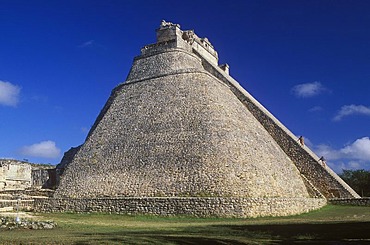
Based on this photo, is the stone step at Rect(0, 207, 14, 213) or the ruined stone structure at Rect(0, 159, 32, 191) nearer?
the stone step at Rect(0, 207, 14, 213)

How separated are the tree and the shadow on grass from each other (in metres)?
25.1

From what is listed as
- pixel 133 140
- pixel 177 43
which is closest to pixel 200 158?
pixel 133 140

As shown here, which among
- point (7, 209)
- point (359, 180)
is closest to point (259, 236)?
point (7, 209)

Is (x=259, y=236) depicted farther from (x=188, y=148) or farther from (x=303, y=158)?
(x=303, y=158)

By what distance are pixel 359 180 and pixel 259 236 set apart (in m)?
30.3

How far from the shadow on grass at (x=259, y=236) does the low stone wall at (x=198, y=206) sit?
13.6ft

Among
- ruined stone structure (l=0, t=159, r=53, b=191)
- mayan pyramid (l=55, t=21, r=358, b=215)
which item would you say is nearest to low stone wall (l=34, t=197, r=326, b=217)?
mayan pyramid (l=55, t=21, r=358, b=215)

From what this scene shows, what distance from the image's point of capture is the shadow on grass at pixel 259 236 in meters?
10.9

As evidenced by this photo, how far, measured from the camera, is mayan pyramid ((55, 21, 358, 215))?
67.0ft

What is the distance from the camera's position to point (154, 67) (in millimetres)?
29469

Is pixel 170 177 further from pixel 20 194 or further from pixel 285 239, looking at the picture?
pixel 20 194

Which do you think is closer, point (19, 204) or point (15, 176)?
point (19, 204)

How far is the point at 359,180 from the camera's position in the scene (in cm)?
3875

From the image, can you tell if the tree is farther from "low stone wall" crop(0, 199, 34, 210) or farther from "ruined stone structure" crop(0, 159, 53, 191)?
"ruined stone structure" crop(0, 159, 53, 191)
